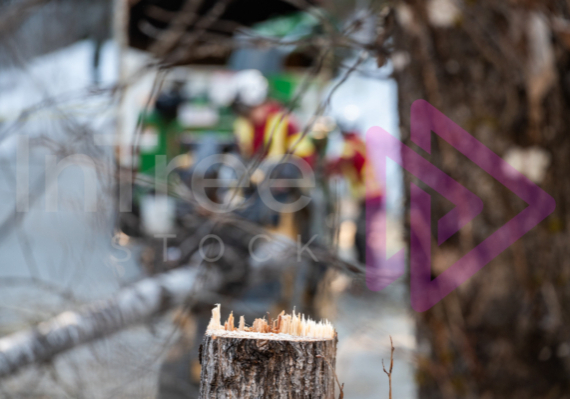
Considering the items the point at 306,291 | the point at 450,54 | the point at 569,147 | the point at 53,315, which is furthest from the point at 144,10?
the point at 569,147

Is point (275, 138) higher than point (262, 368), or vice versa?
point (275, 138)

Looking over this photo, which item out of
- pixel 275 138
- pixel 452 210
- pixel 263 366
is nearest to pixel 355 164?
pixel 275 138

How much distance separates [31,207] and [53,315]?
0.41m

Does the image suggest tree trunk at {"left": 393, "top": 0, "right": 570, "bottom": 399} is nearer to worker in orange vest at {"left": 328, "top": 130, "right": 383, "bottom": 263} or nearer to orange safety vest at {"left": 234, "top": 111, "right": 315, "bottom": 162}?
orange safety vest at {"left": 234, "top": 111, "right": 315, "bottom": 162}

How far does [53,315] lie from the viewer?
6.31ft

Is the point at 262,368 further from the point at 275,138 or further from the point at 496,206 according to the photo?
the point at 275,138

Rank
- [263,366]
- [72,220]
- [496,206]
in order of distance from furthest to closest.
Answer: [72,220] → [496,206] → [263,366]

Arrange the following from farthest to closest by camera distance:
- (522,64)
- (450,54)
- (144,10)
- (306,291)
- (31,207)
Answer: (144,10), (306,291), (31,207), (450,54), (522,64)

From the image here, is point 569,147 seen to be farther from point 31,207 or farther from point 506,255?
point 31,207

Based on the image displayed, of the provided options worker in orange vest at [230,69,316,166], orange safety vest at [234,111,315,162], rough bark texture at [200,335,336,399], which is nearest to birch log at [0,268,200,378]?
rough bark texture at [200,335,336,399]

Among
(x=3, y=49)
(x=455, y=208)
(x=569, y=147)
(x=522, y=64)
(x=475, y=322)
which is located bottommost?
(x=475, y=322)

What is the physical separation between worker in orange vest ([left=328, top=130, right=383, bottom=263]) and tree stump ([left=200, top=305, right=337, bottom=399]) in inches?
122

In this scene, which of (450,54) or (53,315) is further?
(53,315)

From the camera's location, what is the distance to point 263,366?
32.4 inches
